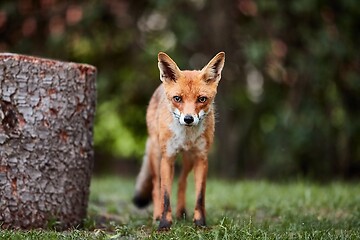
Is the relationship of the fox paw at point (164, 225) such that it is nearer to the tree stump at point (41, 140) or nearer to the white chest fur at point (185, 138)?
the white chest fur at point (185, 138)

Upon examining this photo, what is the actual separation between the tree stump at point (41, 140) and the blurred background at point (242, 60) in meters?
5.29

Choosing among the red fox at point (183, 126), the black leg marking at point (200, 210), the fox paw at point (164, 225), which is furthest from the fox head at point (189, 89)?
the fox paw at point (164, 225)

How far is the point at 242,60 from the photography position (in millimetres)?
12664

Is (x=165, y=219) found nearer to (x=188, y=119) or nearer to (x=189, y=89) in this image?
(x=188, y=119)

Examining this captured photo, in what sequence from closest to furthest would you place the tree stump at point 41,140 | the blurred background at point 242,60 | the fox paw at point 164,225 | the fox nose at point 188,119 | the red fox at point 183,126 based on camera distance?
the fox nose at point 188,119, the red fox at point 183,126, the fox paw at point 164,225, the tree stump at point 41,140, the blurred background at point 242,60

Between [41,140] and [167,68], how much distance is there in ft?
4.46

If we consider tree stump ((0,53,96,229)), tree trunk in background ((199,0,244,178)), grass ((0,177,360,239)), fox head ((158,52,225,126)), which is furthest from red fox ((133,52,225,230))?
tree trunk in background ((199,0,244,178))

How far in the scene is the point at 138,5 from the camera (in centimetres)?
1249

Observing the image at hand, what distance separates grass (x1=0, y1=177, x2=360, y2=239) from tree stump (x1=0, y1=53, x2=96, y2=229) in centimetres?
41

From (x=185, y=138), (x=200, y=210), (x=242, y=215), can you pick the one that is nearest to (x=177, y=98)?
(x=185, y=138)

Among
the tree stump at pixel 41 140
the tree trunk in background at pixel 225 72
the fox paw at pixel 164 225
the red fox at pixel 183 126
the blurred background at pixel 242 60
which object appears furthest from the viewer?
the tree trunk in background at pixel 225 72

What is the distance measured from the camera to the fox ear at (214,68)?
5316 mm

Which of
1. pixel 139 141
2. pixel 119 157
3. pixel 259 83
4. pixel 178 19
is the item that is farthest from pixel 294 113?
pixel 119 157

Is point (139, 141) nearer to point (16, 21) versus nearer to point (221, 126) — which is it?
point (221, 126)
